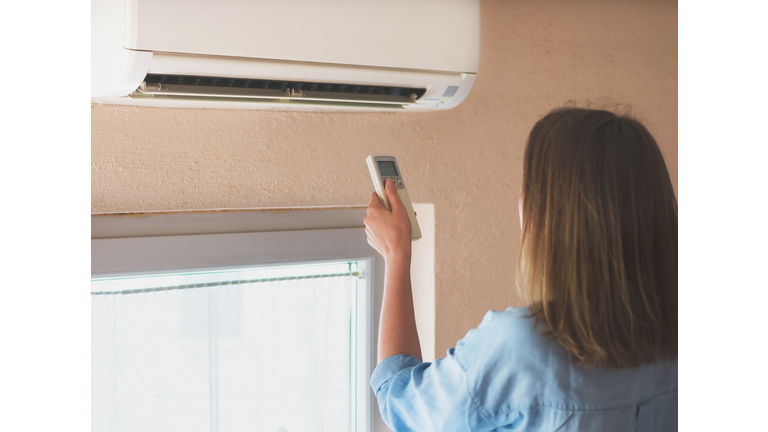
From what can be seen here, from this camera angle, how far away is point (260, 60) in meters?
0.74

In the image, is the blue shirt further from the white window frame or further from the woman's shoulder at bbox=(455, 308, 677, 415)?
the white window frame

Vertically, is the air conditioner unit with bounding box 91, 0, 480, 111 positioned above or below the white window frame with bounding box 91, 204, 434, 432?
above

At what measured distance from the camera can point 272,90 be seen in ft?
2.74

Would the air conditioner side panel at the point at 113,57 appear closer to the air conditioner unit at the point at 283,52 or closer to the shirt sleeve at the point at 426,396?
the air conditioner unit at the point at 283,52

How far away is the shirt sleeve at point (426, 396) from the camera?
63 cm

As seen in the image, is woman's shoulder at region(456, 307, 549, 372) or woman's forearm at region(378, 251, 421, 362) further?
woman's forearm at region(378, 251, 421, 362)

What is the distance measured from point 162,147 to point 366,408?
0.68 meters

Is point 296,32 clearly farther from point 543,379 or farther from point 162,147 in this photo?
point 543,379

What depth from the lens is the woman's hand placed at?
0.81 metres

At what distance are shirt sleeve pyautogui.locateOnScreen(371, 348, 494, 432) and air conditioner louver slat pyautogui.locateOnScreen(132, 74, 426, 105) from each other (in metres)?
0.40

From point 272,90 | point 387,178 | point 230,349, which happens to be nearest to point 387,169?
point 387,178

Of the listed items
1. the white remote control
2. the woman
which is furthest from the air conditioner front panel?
the woman

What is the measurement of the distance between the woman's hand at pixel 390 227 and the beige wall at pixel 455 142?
22 centimetres
